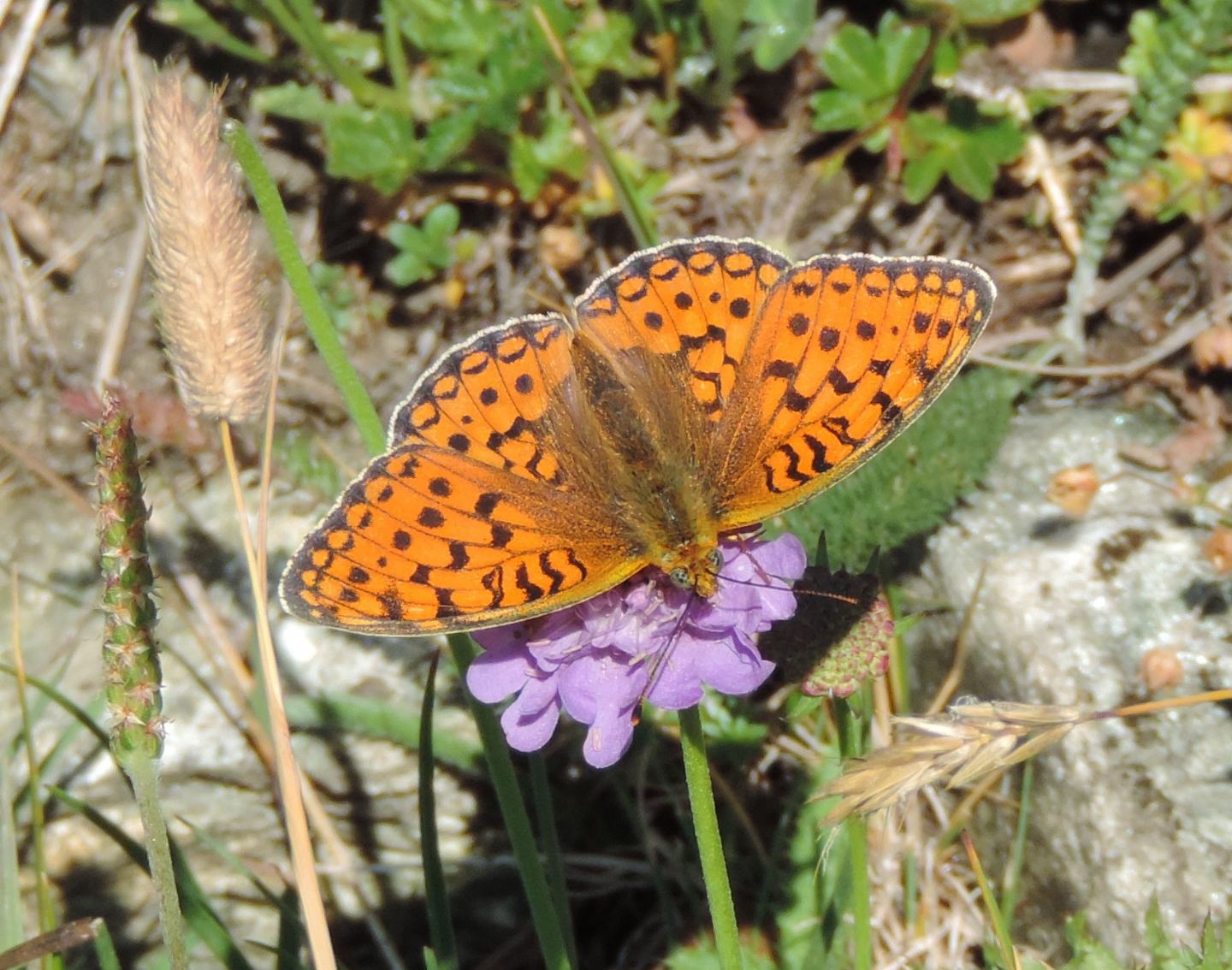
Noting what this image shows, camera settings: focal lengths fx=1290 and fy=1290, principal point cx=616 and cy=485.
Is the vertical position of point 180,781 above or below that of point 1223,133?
below

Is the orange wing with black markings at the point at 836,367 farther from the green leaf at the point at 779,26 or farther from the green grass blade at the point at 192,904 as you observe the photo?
the green leaf at the point at 779,26

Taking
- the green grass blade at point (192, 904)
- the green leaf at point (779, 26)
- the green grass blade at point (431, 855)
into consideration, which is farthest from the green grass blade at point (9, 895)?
the green leaf at point (779, 26)

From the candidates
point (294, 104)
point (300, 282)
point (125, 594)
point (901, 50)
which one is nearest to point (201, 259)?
point (300, 282)

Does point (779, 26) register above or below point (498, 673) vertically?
above

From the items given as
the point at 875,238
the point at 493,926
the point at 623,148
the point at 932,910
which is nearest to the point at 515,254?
the point at 623,148

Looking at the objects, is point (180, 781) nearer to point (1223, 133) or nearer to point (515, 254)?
point (515, 254)

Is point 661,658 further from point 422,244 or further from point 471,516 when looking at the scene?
point 422,244

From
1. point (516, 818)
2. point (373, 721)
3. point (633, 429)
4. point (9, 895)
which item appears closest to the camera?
point (516, 818)
